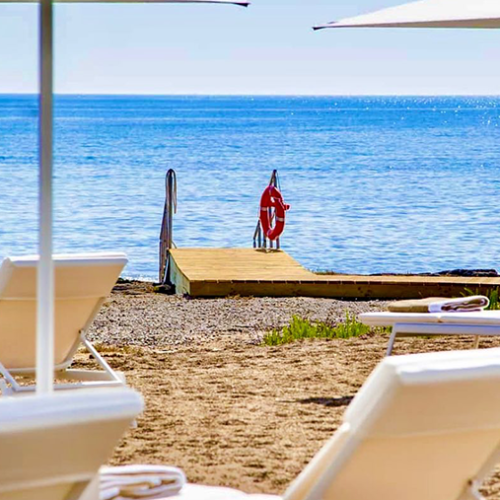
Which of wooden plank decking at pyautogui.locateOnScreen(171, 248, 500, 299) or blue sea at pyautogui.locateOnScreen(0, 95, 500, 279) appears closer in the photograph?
wooden plank decking at pyautogui.locateOnScreen(171, 248, 500, 299)

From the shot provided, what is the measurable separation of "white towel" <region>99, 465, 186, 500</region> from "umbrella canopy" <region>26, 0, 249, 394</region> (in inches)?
12.3

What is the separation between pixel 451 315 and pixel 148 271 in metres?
12.4

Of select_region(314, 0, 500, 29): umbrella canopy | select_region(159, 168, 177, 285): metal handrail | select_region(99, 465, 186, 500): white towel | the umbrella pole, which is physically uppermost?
select_region(314, 0, 500, 29): umbrella canopy

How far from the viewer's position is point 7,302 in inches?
200

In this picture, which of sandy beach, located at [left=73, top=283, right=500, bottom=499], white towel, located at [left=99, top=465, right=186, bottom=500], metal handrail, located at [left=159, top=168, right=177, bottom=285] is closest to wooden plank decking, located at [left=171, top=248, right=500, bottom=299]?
sandy beach, located at [left=73, top=283, right=500, bottom=499]

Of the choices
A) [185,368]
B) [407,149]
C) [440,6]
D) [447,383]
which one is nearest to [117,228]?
A: [185,368]

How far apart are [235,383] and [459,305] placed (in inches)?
46.8

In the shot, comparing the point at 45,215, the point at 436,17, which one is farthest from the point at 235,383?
the point at 45,215

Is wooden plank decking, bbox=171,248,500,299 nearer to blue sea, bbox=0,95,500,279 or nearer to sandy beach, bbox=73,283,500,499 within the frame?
sandy beach, bbox=73,283,500,499

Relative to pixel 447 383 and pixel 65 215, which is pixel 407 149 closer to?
pixel 65 215

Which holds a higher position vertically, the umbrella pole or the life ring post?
the umbrella pole

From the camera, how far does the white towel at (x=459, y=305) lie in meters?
6.10

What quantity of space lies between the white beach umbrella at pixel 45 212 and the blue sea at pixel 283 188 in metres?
13.6

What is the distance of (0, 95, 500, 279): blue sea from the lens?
71.6 feet
